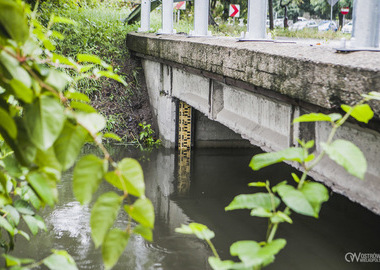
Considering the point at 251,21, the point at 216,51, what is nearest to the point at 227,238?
the point at 216,51

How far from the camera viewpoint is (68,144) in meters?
1.00

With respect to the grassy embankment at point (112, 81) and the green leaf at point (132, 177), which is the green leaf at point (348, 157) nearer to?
the green leaf at point (132, 177)

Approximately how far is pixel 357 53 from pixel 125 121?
21.2 ft

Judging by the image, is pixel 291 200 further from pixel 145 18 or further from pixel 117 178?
pixel 145 18

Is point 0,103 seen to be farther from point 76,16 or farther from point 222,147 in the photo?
point 76,16

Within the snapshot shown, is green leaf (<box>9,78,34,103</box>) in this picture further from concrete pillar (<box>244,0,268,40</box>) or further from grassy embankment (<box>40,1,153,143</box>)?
grassy embankment (<box>40,1,153,143</box>)

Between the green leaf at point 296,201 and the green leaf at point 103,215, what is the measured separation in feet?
1.49

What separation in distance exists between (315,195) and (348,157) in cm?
13

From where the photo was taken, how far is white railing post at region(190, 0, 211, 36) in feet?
20.5

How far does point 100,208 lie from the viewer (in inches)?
39.9

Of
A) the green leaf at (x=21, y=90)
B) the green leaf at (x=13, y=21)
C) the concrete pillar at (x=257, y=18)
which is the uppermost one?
the concrete pillar at (x=257, y=18)

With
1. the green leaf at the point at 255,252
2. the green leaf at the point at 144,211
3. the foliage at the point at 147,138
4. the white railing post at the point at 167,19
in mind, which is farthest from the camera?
the foliage at the point at 147,138

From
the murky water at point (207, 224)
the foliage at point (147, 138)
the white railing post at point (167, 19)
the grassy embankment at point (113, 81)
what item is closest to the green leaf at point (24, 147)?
the murky water at point (207, 224)

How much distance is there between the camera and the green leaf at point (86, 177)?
38.6 inches
